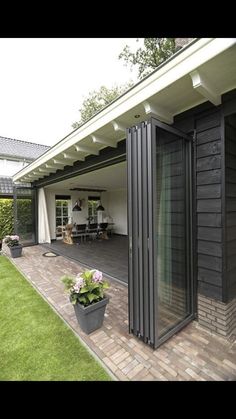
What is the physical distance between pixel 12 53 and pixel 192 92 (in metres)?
2.54

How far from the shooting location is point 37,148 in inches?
584

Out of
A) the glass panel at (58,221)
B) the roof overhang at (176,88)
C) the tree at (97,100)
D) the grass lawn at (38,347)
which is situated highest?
the tree at (97,100)

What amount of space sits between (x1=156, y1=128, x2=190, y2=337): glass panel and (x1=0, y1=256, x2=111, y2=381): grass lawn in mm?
885

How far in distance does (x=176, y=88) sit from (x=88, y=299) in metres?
2.57

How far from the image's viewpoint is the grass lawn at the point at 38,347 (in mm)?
1798

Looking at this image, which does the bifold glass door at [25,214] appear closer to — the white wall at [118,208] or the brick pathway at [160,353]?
the white wall at [118,208]

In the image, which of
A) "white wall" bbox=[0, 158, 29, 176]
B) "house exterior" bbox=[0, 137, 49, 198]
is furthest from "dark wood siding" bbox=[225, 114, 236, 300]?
"white wall" bbox=[0, 158, 29, 176]

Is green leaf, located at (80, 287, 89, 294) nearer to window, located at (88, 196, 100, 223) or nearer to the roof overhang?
the roof overhang

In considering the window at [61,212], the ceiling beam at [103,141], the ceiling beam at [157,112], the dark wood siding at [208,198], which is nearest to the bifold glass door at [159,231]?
the dark wood siding at [208,198]

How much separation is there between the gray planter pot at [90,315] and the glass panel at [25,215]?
19.9 feet

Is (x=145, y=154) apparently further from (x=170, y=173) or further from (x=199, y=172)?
(x=199, y=172)

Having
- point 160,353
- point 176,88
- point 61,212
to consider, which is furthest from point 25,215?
point 176,88
